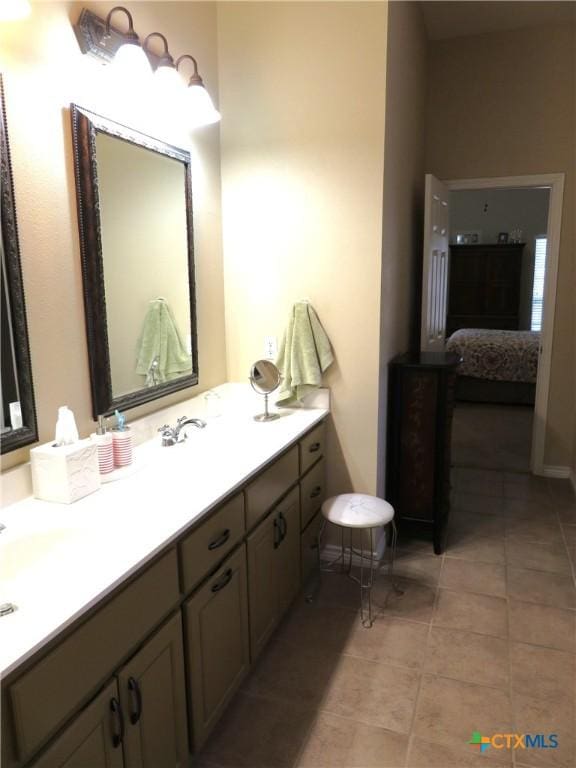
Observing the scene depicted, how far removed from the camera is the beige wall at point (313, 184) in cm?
247

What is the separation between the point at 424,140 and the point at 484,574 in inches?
113

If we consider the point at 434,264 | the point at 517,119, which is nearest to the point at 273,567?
the point at 434,264

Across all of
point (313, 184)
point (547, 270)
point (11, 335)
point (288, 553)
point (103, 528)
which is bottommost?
point (288, 553)

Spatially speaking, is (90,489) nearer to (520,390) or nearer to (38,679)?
(38,679)

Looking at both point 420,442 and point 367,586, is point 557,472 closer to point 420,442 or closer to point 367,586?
point 420,442

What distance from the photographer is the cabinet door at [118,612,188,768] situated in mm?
1300

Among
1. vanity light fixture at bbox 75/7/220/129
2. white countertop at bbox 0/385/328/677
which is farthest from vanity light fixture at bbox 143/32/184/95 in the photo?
white countertop at bbox 0/385/328/677

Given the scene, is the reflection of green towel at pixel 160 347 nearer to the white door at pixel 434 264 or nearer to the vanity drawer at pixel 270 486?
the vanity drawer at pixel 270 486

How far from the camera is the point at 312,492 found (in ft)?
8.46

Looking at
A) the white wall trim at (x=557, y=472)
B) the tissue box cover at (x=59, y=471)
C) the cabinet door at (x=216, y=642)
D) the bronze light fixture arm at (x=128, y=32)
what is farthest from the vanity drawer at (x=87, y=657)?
the white wall trim at (x=557, y=472)

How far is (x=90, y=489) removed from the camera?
1.68 m

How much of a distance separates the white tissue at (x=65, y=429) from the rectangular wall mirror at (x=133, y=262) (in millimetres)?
228

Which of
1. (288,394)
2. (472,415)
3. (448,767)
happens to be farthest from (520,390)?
(448,767)

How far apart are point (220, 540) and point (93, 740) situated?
0.62 metres
